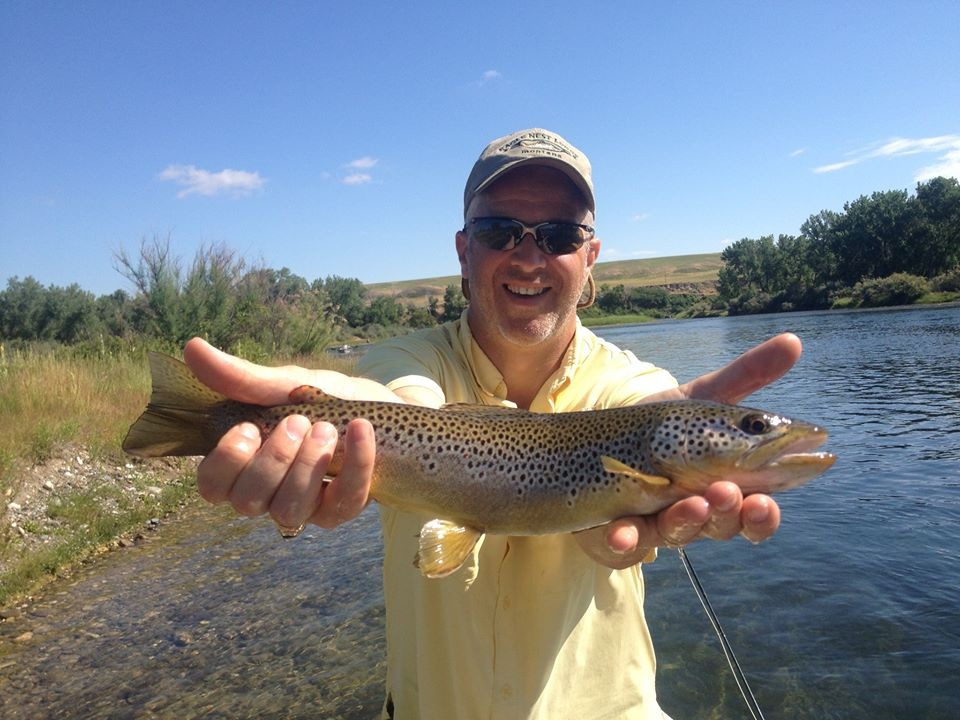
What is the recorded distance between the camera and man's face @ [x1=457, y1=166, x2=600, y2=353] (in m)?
3.63

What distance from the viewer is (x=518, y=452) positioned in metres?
3.16

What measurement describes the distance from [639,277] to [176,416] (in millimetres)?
163863

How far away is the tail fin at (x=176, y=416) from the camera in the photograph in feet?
9.52

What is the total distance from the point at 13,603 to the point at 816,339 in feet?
137

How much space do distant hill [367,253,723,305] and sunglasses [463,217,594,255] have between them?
11267cm

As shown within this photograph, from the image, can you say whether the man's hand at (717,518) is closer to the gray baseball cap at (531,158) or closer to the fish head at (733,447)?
the fish head at (733,447)

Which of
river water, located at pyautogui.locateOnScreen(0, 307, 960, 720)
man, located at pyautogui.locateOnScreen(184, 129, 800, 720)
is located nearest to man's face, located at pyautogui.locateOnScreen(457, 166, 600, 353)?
man, located at pyautogui.locateOnScreen(184, 129, 800, 720)

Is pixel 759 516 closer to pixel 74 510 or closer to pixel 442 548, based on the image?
pixel 442 548

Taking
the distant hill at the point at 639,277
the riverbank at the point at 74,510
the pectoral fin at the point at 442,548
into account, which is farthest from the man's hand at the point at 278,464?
the distant hill at the point at 639,277

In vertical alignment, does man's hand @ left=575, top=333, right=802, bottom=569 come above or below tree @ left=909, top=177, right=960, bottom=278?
below

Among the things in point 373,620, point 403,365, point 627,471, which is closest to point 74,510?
point 373,620

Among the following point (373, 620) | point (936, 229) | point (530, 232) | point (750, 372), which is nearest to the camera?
point (750, 372)

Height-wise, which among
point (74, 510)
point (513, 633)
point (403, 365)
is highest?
point (403, 365)

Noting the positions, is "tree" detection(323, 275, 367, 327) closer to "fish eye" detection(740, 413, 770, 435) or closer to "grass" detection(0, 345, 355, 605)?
"grass" detection(0, 345, 355, 605)
